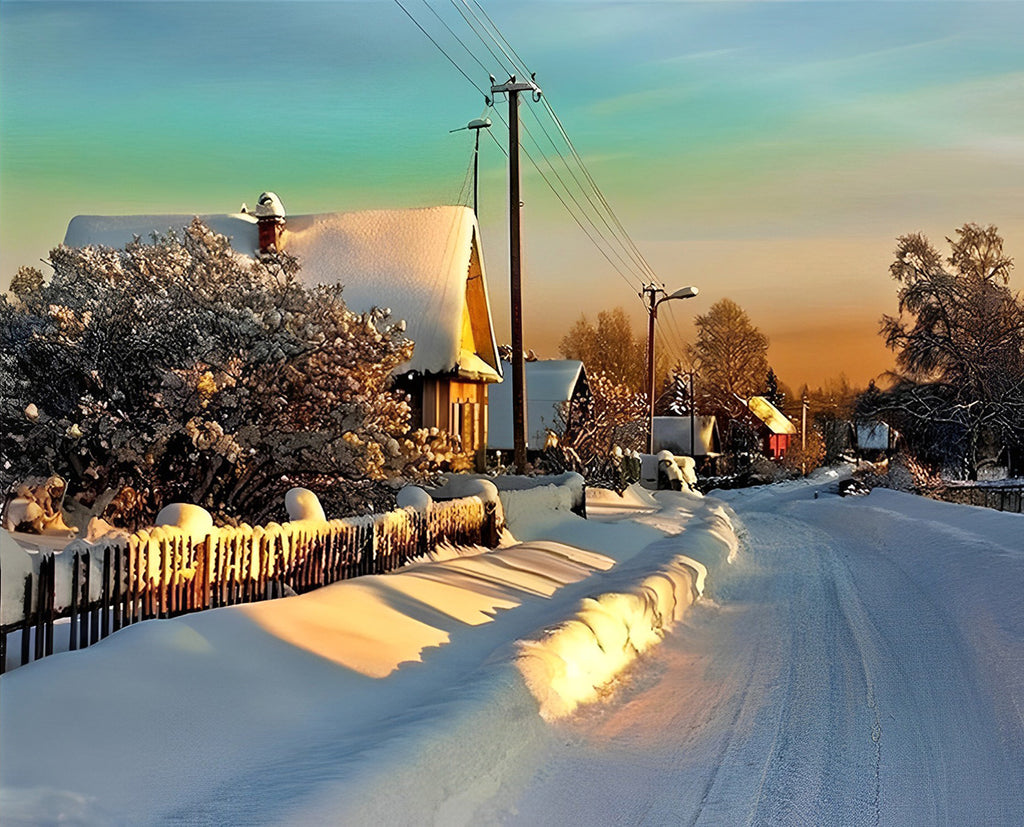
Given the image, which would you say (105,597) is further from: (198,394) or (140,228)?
(140,228)

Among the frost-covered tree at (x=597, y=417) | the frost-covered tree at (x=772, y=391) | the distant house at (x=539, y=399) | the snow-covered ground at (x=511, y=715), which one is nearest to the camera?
the snow-covered ground at (x=511, y=715)

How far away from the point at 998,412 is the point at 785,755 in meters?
49.7

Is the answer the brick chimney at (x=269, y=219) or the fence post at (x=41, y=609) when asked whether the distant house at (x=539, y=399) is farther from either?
the fence post at (x=41, y=609)

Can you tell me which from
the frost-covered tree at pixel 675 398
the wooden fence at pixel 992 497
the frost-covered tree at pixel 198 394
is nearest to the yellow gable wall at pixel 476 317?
the frost-covered tree at pixel 198 394

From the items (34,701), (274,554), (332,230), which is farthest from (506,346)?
(34,701)

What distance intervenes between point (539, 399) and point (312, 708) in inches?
1832

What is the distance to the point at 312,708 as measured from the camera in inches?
279

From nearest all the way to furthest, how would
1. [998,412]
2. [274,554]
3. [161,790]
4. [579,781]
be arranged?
[161,790] → [579,781] → [274,554] → [998,412]

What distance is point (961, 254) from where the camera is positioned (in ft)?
180

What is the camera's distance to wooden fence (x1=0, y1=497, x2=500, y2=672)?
720 cm

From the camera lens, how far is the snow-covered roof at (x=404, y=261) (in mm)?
26922

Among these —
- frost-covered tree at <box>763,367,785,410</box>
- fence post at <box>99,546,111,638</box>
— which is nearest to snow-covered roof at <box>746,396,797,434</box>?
frost-covered tree at <box>763,367,785,410</box>

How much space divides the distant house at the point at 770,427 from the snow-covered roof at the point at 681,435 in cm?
Answer: 899

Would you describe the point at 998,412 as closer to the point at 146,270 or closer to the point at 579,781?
the point at 146,270
